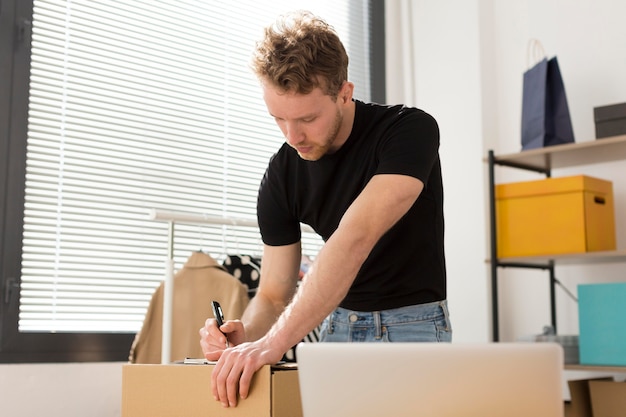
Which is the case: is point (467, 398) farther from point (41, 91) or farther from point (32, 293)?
point (41, 91)

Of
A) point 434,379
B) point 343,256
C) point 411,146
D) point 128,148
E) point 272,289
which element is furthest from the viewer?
point 128,148

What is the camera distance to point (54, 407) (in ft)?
7.91

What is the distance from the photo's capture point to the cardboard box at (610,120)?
9.30ft

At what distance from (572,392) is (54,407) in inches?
64.8

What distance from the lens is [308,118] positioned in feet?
5.48

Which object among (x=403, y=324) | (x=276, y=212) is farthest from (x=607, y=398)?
(x=276, y=212)

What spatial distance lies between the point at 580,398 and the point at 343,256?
5.18 feet

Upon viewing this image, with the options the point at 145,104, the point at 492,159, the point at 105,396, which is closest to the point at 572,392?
the point at 492,159

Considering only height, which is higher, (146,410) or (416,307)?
(416,307)

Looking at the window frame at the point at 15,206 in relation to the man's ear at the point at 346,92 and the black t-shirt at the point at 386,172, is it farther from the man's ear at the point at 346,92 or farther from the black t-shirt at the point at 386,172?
the man's ear at the point at 346,92

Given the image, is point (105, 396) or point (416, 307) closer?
point (416, 307)

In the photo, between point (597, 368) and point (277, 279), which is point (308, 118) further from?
point (597, 368)

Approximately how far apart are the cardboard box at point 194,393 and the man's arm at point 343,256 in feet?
0.26

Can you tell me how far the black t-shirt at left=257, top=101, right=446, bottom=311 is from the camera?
163 cm
